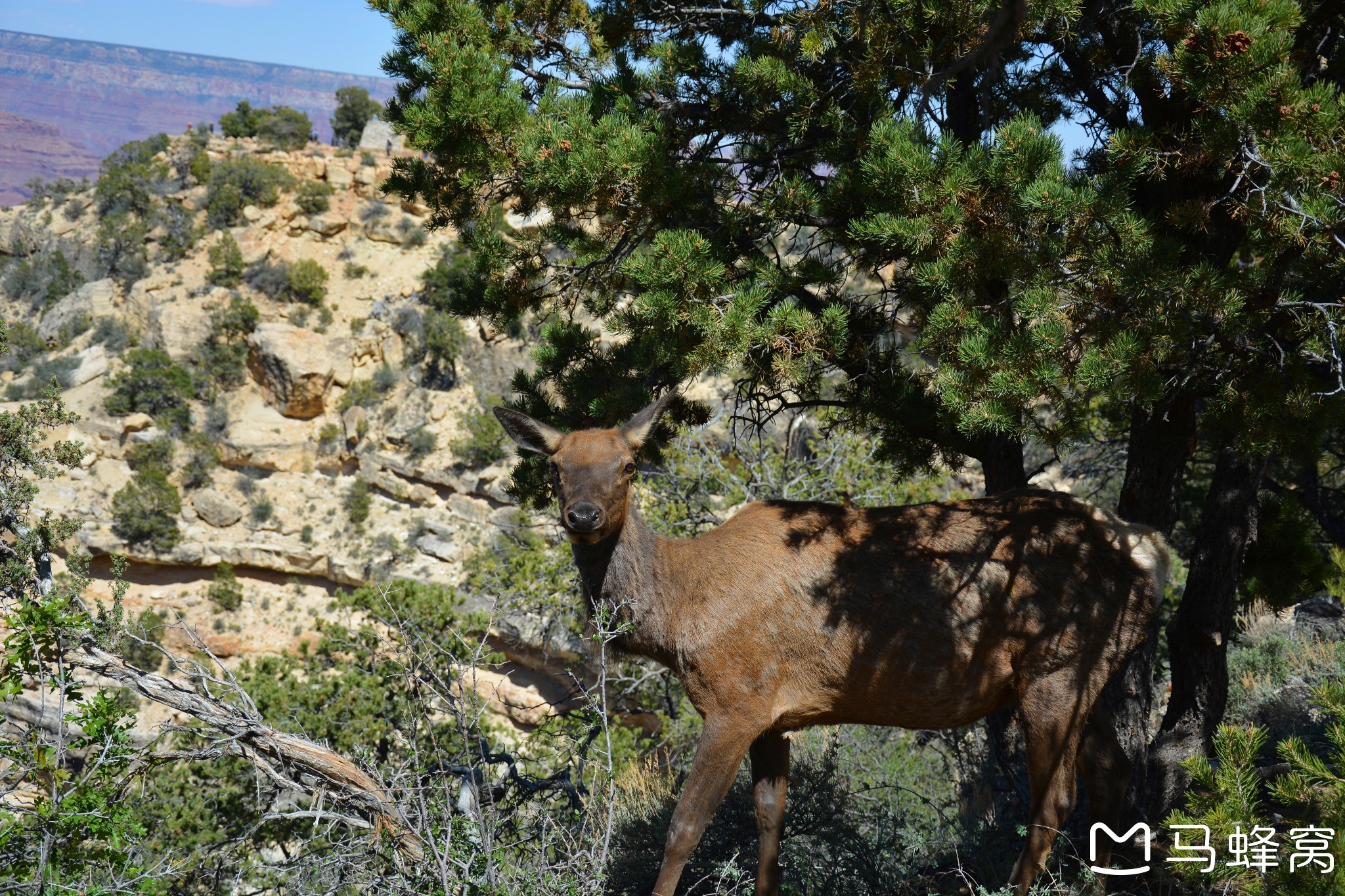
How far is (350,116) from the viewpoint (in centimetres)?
4412

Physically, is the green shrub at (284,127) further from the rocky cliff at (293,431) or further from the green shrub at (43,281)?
the green shrub at (43,281)

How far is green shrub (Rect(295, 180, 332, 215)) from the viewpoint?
34.1 meters

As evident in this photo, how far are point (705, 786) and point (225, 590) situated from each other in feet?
75.3

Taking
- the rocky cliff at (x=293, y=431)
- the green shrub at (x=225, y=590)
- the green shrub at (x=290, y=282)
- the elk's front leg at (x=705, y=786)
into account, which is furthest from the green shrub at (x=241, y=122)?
the elk's front leg at (x=705, y=786)

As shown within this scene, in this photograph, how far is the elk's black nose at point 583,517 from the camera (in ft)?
15.1

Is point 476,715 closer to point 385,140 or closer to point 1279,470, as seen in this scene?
point 1279,470

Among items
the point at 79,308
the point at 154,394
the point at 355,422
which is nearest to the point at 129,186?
the point at 79,308

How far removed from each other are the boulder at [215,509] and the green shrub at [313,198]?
44.2ft

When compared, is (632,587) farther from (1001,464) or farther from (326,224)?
(326,224)

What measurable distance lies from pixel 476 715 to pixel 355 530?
75.0 feet

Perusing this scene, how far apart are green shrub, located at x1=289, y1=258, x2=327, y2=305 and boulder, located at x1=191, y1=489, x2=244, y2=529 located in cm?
860

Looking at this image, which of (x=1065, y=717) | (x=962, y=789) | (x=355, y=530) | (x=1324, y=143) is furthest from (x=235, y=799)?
(x=355, y=530)

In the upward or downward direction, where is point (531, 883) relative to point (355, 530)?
upward

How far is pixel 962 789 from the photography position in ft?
26.7
